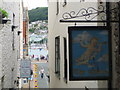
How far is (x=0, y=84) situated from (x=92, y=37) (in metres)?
4.02

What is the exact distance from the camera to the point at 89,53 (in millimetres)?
3879

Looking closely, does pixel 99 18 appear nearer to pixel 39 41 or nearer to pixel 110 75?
pixel 110 75

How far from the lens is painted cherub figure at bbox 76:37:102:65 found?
3859mm

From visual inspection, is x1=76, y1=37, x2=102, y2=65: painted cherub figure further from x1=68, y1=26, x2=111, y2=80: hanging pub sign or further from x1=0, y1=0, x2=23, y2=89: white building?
x1=0, y1=0, x2=23, y2=89: white building

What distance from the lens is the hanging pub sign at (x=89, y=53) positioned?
12.6 ft

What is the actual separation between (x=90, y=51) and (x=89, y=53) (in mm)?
36

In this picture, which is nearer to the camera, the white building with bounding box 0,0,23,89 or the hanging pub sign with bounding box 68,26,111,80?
the hanging pub sign with bounding box 68,26,111,80

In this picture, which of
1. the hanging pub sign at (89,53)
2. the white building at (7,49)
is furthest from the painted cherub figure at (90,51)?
the white building at (7,49)

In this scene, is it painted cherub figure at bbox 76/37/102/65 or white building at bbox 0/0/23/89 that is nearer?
painted cherub figure at bbox 76/37/102/65

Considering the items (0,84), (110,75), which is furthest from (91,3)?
(0,84)

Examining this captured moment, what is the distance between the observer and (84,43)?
3895 mm

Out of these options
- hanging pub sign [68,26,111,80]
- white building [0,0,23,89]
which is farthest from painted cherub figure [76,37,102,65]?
white building [0,0,23,89]

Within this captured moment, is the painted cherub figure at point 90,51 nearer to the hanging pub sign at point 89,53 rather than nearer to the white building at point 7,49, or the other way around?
the hanging pub sign at point 89,53

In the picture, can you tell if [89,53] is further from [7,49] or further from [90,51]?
[7,49]
